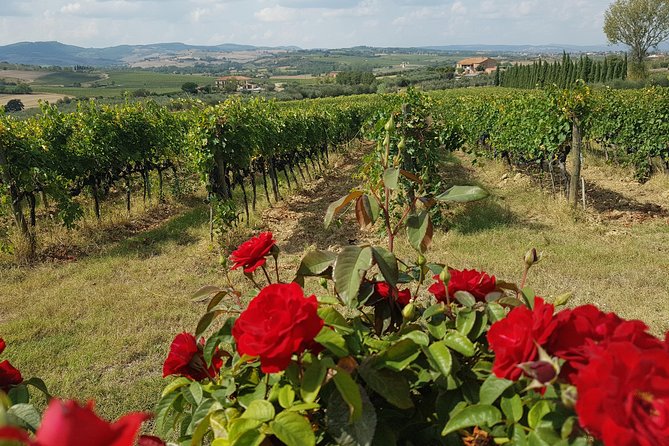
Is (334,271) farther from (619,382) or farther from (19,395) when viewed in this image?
(19,395)

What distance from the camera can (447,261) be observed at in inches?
236

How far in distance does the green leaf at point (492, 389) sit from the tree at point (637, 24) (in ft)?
204

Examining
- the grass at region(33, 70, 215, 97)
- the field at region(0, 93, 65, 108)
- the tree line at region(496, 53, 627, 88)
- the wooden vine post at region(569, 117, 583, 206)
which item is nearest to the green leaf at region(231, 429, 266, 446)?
the wooden vine post at region(569, 117, 583, 206)

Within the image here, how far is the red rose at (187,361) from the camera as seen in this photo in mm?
1274

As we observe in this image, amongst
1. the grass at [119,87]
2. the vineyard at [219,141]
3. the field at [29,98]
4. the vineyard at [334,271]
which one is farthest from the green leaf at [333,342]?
the grass at [119,87]

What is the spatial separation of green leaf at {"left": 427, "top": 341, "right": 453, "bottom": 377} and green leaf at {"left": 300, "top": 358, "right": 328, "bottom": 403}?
0.81 ft

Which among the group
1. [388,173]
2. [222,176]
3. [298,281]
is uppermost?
[388,173]

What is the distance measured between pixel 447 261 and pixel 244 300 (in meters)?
4.66

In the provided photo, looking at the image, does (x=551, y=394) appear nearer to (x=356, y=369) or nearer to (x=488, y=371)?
(x=488, y=371)

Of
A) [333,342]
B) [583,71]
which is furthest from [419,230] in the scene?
[583,71]

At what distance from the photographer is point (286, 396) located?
40.6 inches

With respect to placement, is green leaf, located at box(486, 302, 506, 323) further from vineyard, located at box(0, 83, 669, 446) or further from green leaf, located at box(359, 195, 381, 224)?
green leaf, located at box(359, 195, 381, 224)

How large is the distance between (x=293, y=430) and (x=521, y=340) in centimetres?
47

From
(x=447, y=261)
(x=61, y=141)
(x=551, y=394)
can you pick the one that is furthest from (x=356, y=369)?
(x=61, y=141)
